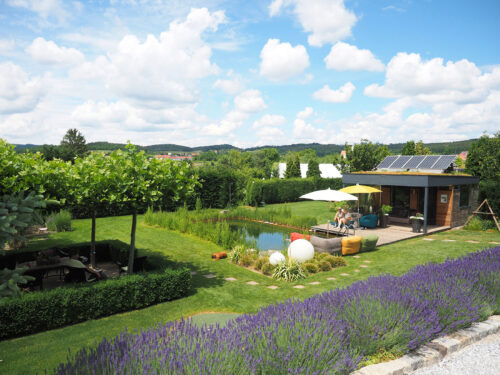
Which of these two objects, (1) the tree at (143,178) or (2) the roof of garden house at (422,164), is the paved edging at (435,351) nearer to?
(1) the tree at (143,178)

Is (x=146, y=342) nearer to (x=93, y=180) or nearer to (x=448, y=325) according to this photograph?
(x=448, y=325)

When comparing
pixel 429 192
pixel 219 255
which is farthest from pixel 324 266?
pixel 429 192

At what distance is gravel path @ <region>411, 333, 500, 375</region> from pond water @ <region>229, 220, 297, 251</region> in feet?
24.5

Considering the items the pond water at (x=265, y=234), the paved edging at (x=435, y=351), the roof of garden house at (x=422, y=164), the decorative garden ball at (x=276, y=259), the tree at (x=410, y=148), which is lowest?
the pond water at (x=265, y=234)

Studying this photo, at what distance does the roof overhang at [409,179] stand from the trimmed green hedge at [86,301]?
11149mm

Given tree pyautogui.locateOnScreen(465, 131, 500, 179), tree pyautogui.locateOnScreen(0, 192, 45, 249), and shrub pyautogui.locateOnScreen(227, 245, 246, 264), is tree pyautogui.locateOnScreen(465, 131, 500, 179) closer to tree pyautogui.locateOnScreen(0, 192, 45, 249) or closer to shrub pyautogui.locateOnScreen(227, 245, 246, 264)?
shrub pyautogui.locateOnScreen(227, 245, 246, 264)

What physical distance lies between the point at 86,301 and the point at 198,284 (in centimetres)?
280

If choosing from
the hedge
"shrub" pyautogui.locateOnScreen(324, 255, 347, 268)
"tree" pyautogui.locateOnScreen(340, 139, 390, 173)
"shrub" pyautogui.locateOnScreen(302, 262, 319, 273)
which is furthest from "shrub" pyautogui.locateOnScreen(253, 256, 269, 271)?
"tree" pyautogui.locateOnScreen(340, 139, 390, 173)

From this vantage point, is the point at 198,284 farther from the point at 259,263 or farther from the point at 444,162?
the point at 444,162

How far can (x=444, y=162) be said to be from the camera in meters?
19.1

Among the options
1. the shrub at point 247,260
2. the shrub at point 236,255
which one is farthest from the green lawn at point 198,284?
the shrub at point 247,260

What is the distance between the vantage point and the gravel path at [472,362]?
13.0 feet

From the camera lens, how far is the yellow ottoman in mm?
11227

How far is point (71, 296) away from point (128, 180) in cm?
241
